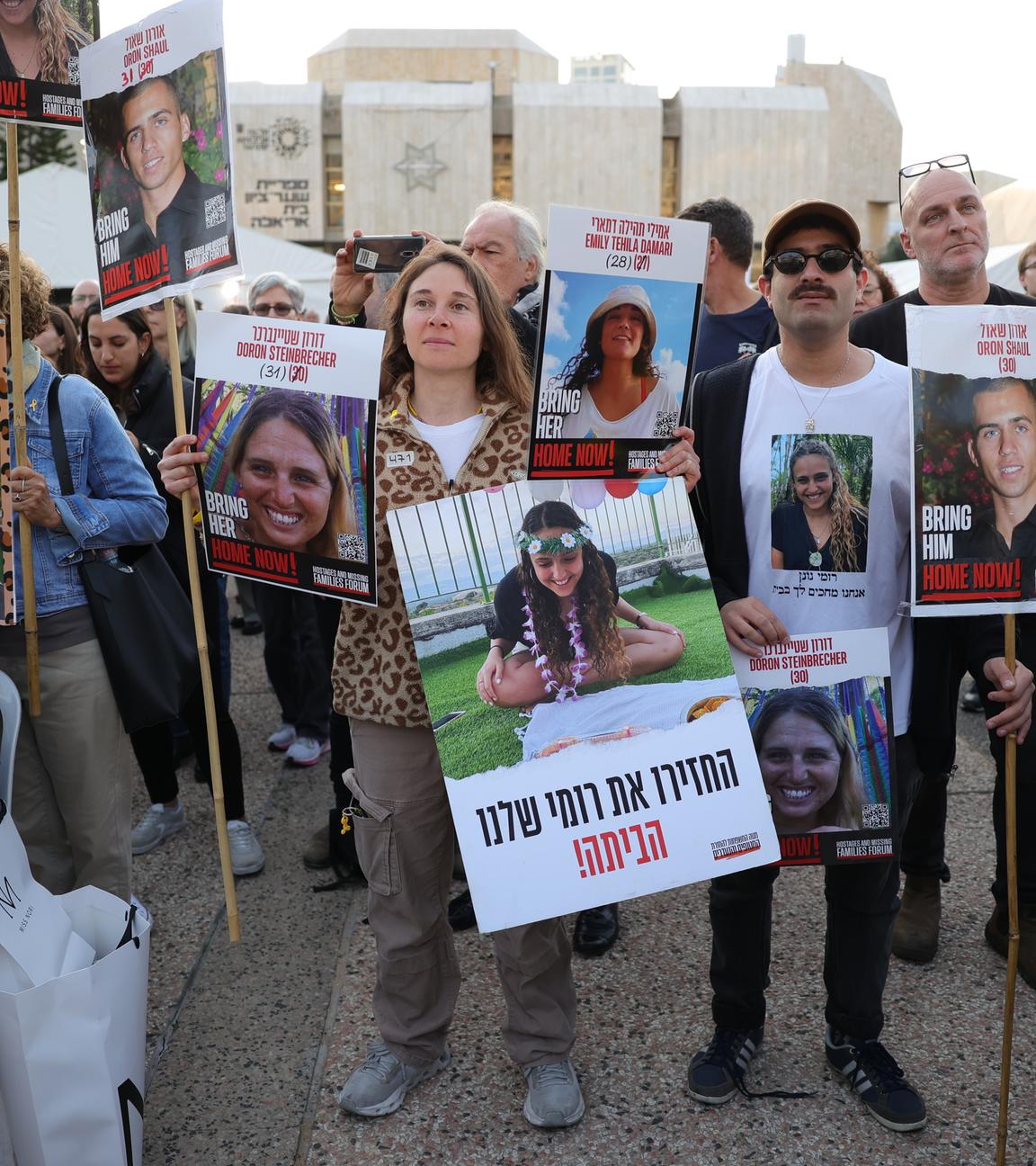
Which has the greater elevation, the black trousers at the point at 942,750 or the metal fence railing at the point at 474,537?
the metal fence railing at the point at 474,537

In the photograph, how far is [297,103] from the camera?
139 ft

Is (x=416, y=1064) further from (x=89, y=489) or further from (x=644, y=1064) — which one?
(x=89, y=489)

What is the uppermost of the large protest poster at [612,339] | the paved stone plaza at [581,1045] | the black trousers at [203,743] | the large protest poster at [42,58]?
the large protest poster at [42,58]

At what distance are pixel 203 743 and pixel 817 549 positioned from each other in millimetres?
2936

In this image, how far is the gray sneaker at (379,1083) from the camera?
2.57 meters

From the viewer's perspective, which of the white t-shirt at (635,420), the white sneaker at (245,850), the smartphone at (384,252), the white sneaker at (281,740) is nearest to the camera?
the white t-shirt at (635,420)

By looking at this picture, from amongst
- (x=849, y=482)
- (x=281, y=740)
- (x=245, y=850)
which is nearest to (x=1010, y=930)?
(x=849, y=482)

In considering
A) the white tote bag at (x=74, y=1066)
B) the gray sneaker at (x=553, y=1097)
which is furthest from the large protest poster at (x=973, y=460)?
the white tote bag at (x=74, y=1066)

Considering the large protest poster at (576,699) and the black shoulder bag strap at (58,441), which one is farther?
the black shoulder bag strap at (58,441)

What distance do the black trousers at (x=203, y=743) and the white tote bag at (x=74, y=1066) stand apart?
1898 millimetres

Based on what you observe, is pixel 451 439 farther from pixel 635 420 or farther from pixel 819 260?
pixel 819 260

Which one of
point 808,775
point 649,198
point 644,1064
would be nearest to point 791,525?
point 808,775

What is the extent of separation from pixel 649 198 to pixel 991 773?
4146 cm

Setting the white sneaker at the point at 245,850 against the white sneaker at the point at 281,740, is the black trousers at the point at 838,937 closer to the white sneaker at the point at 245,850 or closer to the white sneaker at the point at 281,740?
the white sneaker at the point at 245,850
